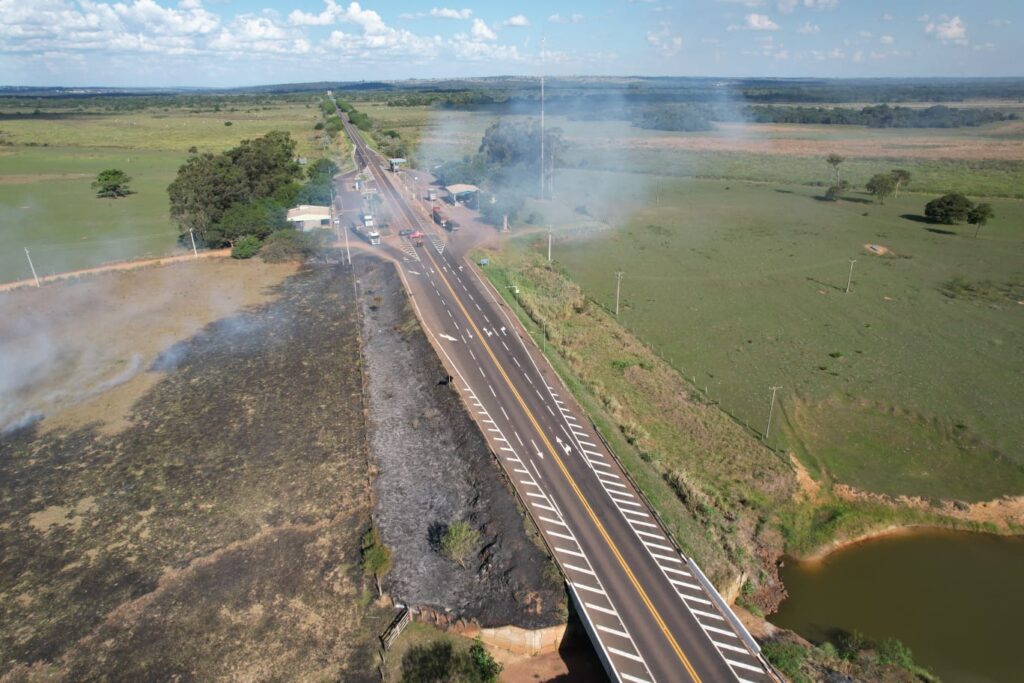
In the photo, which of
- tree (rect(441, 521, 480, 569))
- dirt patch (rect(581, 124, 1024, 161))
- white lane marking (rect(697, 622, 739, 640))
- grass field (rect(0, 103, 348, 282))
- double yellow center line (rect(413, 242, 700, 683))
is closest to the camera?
double yellow center line (rect(413, 242, 700, 683))

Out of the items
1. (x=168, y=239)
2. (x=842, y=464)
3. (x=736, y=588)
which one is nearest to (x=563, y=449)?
(x=736, y=588)

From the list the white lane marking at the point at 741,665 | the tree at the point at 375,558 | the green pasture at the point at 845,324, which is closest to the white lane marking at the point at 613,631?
the white lane marking at the point at 741,665

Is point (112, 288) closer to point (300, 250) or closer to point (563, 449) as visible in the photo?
point (300, 250)

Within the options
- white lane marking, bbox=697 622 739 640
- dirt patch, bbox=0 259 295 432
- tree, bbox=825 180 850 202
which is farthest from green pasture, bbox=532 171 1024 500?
dirt patch, bbox=0 259 295 432

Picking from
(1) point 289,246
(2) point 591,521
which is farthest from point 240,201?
(2) point 591,521

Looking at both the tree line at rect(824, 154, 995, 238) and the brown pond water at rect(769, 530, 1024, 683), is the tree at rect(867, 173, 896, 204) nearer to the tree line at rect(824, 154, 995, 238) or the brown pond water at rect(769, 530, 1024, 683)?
the tree line at rect(824, 154, 995, 238)
